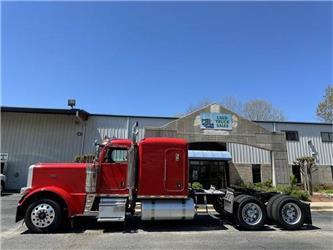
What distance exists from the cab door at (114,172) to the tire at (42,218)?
147 centimetres

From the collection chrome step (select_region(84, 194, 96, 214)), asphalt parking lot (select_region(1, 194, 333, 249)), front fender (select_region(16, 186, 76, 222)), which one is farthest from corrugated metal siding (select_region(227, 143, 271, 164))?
front fender (select_region(16, 186, 76, 222))

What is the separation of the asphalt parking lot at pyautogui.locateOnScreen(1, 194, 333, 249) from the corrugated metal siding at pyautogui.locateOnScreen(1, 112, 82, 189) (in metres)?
15.8

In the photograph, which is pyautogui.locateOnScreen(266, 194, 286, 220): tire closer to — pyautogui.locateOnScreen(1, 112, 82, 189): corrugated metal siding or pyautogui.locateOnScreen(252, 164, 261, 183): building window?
pyautogui.locateOnScreen(252, 164, 261, 183): building window

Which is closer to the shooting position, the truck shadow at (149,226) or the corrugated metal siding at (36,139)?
the truck shadow at (149,226)

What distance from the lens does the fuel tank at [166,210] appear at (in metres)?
→ 9.16

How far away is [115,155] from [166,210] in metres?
2.43

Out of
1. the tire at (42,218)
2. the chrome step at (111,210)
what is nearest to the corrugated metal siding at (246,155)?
the chrome step at (111,210)

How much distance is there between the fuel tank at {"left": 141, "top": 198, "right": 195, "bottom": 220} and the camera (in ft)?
30.0

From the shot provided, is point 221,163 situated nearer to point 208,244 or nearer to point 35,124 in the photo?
point 35,124

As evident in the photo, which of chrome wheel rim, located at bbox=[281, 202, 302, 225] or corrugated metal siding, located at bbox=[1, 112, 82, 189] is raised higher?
corrugated metal siding, located at bbox=[1, 112, 82, 189]

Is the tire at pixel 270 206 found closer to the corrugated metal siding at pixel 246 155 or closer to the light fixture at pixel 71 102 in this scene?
the corrugated metal siding at pixel 246 155

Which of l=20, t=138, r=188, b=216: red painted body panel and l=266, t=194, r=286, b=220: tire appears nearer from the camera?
l=20, t=138, r=188, b=216: red painted body panel

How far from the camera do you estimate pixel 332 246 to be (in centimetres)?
759

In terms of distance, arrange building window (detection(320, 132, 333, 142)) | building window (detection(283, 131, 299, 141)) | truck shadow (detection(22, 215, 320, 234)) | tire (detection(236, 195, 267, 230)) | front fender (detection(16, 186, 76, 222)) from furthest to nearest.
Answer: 1. building window (detection(320, 132, 333, 142))
2. building window (detection(283, 131, 299, 141))
3. tire (detection(236, 195, 267, 230))
4. truck shadow (detection(22, 215, 320, 234))
5. front fender (detection(16, 186, 76, 222))
